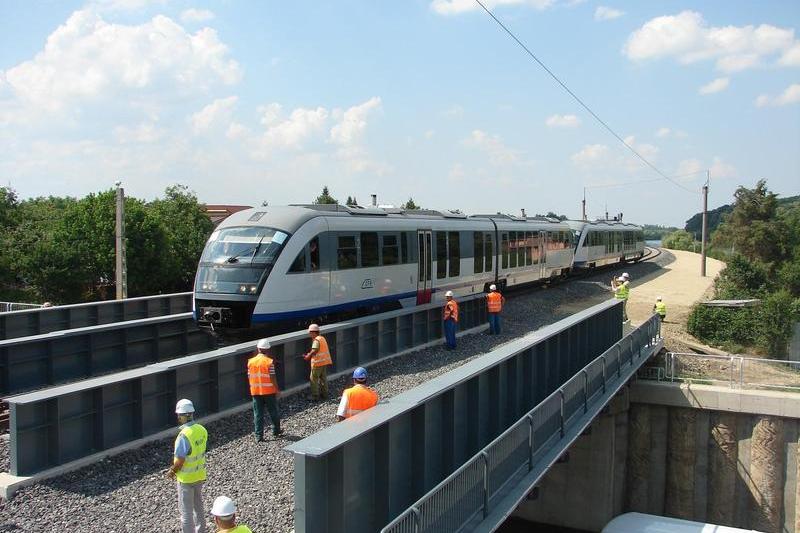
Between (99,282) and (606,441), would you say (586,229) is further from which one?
(99,282)

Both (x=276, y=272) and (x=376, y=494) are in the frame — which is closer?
(x=376, y=494)

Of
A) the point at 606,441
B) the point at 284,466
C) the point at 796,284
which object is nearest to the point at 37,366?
the point at 284,466

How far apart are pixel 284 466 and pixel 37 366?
7.07 metres

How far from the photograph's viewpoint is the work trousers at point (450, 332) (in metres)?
17.7

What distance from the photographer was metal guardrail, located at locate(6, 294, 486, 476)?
→ 27.5 ft

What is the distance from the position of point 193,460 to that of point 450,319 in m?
11.3

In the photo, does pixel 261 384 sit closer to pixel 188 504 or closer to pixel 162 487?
pixel 162 487

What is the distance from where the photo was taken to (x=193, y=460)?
22.4 ft

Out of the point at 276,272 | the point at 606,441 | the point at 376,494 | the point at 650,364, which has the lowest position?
the point at 606,441

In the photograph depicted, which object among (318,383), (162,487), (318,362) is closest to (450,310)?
(318,383)

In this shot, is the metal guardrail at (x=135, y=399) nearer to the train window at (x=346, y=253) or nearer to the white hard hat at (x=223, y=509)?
the train window at (x=346, y=253)

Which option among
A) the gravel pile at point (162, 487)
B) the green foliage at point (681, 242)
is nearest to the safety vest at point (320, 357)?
the gravel pile at point (162, 487)

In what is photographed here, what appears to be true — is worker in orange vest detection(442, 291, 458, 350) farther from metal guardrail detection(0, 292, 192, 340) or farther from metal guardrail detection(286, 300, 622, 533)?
metal guardrail detection(0, 292, 192, 340)

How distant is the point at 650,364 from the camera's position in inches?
953
